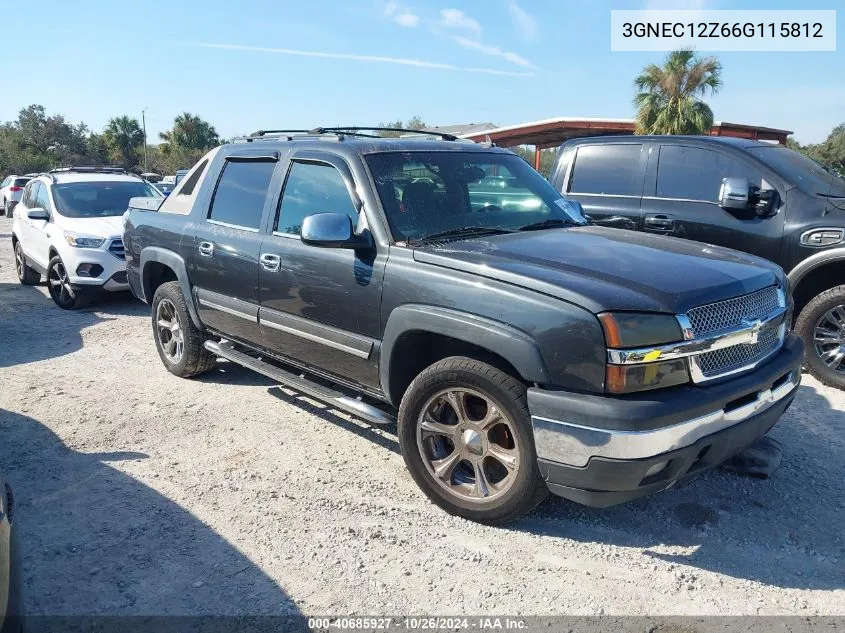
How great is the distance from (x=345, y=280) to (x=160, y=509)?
5.06 ft

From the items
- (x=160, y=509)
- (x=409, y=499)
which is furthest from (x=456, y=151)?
(x=160, y=509)

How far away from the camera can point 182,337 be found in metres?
5.46

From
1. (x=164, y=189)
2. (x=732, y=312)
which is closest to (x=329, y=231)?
(x=732, y=312)

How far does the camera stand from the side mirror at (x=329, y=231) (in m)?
3.47

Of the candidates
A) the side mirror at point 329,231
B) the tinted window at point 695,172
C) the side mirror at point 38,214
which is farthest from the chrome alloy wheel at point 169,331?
the tinted window at point 695,172

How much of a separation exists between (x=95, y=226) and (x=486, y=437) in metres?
7.25

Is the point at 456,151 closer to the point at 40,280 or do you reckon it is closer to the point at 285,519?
the point at 285,519

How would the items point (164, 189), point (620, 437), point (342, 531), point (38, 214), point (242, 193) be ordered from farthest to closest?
point (164, 189), point (38, 214), point (242, 193), point (342, 531), point (620, 437)

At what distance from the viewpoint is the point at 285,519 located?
3410 millimetres

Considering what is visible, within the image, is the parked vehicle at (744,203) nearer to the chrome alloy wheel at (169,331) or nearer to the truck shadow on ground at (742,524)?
the truck shadow on ground at (742,524)

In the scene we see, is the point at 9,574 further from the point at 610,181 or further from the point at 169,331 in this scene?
the point at 610,181

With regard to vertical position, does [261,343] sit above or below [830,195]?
below

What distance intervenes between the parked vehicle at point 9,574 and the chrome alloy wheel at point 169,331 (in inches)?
127

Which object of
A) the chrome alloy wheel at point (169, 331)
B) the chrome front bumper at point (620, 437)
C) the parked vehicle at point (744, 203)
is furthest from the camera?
the chrome alloy wheel at point (169, 331)
